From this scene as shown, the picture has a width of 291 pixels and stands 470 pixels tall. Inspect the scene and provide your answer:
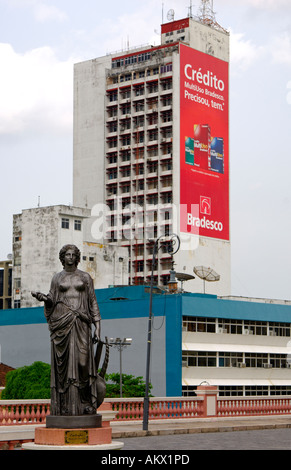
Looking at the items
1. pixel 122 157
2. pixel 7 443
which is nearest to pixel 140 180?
pixel 122 157

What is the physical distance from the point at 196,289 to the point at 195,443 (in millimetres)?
75683

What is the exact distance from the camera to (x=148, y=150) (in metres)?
113

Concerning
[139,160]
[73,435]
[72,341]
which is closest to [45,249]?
[139,160]

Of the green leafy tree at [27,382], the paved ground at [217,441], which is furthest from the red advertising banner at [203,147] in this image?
the paved ground at [217,441]

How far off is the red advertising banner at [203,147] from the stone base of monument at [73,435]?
8946 centimetres

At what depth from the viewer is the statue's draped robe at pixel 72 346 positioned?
58.7 feet

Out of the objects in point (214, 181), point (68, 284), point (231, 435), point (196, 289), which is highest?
point (214, 181)

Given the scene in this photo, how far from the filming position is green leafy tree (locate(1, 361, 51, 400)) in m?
56.5

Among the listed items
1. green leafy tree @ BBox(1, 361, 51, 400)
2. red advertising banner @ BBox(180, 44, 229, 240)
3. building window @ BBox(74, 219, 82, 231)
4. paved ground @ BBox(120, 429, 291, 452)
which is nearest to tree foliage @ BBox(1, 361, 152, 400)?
green leafy tree @ BBox(1, 361, 51, 400)

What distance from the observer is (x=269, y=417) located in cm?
4456

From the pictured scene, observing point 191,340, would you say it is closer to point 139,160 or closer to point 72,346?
point 139,160

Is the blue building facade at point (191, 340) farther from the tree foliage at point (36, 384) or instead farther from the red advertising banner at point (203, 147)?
the red advertising banner at point (203, 147)

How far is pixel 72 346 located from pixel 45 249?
2942 inches
